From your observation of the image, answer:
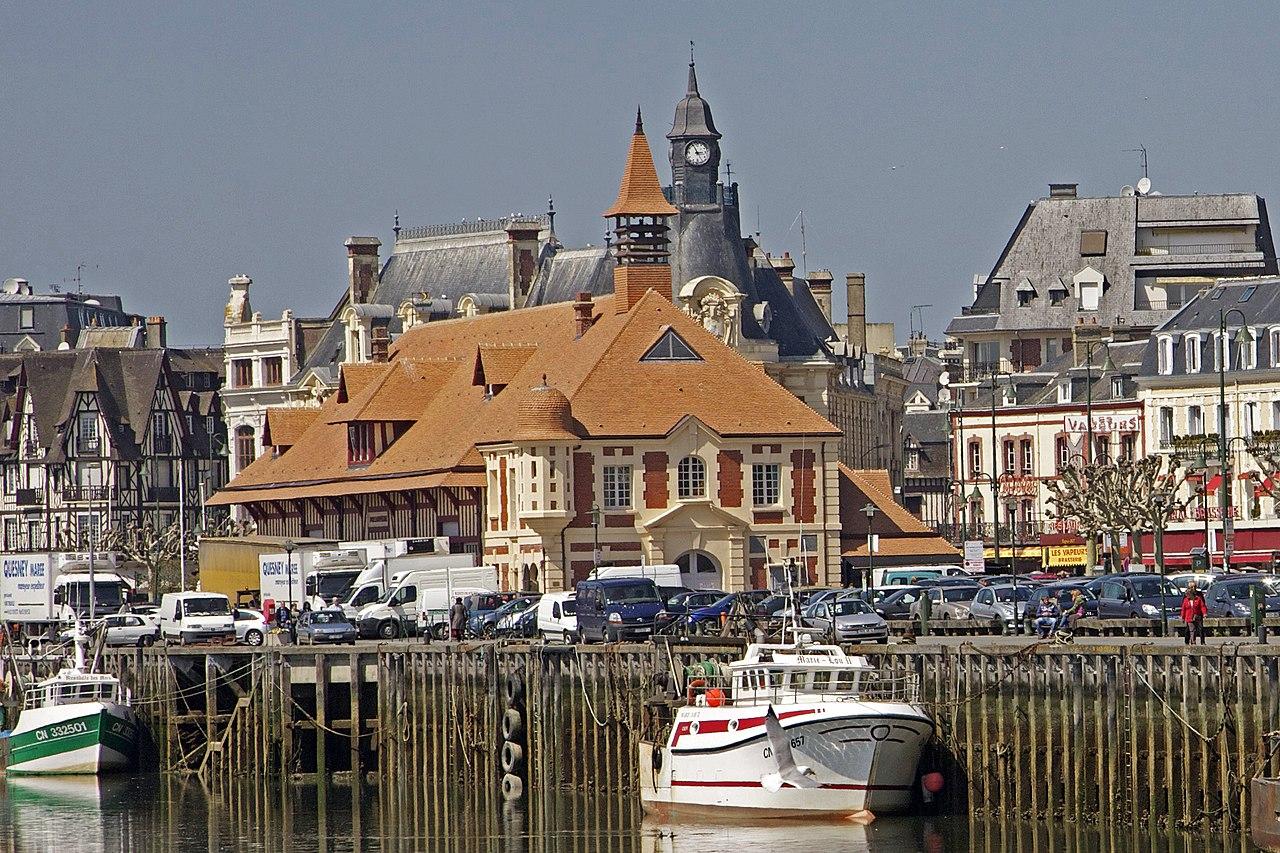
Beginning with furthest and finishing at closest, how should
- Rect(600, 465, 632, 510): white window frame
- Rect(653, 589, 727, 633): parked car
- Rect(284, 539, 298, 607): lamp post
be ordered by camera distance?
Rect(600, 465, 632, 510): white window frame < Rect(284, 539, 298, 607): lamp post < Rect(653, 589, 727, 633): parked car

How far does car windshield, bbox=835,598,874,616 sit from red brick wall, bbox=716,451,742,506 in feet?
116

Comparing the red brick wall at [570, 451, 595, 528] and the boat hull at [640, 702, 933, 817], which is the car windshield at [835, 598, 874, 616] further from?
the red brick wall at [570, 451, 595, 528]

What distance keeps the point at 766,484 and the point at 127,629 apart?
26105 millimetres

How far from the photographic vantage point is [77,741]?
282 feet

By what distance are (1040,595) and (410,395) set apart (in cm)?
5352

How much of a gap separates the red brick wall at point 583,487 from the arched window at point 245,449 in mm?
71258

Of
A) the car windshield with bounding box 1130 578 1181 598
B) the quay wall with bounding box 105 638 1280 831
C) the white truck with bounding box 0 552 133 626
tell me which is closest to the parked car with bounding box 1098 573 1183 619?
the car windshield with bounding box 1130 578 1181 598

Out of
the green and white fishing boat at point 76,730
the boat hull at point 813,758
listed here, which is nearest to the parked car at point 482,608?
the green and white fishing boat at point 76,730

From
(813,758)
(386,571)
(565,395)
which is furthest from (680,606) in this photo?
(565,395)

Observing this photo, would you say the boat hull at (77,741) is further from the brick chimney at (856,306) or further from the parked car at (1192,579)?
the brick chimney at (856,306)

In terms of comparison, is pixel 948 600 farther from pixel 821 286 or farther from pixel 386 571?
pixel 821 286

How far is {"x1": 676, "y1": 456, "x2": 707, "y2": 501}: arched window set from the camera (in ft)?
370

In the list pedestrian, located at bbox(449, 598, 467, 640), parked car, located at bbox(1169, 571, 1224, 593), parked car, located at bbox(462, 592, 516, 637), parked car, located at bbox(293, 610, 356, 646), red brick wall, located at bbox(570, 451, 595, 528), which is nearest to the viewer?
parked car, located at bbox(1169, 571, 1224, 593)

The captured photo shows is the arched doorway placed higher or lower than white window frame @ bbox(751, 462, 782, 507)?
lower
